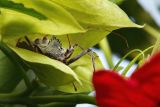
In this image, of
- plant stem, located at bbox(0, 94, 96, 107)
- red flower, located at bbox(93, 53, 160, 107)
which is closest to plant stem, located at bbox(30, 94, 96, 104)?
plant stem, located at bbox(0, 94, 96, 107)

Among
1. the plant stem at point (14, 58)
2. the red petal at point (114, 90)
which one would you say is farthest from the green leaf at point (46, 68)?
the red petal at point (114, 90)

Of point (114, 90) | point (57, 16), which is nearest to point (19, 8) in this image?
point (57, 16)

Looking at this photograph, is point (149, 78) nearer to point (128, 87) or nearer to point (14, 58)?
point (128, 87)

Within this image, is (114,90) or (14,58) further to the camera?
(14,58)

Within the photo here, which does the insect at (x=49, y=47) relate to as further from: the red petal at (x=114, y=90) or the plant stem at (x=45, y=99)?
the red petal at (x=114, y=90)

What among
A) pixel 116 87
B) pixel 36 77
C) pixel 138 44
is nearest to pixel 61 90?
pixel 36 77

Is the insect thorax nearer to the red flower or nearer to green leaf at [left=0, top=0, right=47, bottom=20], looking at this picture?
green leaf at [left=0, top=0, right=47, bottom=20]

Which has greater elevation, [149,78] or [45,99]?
[149,78]
